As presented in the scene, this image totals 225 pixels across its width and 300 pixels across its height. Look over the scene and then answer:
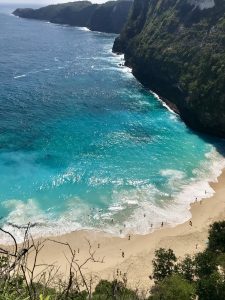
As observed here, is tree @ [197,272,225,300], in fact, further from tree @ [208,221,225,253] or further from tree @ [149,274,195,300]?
tree @ [208,221,225,253]

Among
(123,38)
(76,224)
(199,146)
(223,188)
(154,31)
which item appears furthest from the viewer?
(123,38)

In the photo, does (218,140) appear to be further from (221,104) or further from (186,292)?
(186,292)

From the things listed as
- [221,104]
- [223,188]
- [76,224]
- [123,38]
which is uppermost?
[123,38]

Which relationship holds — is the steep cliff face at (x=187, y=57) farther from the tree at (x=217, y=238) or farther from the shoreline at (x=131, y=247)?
the tree at (x=217, y=238)

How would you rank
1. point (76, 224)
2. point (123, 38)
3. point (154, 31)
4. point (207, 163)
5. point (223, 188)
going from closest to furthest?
point (76, 224)
point (223, 188)
point (207, 163)
point (154, 31)
point (123, 38)

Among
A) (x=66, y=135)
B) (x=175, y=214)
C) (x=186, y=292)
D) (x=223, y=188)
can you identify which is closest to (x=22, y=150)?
(x=66, y=135)

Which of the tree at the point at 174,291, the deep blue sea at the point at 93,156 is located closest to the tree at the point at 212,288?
the tree at the point at 174,291

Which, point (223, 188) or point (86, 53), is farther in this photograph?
point (86, 53)
